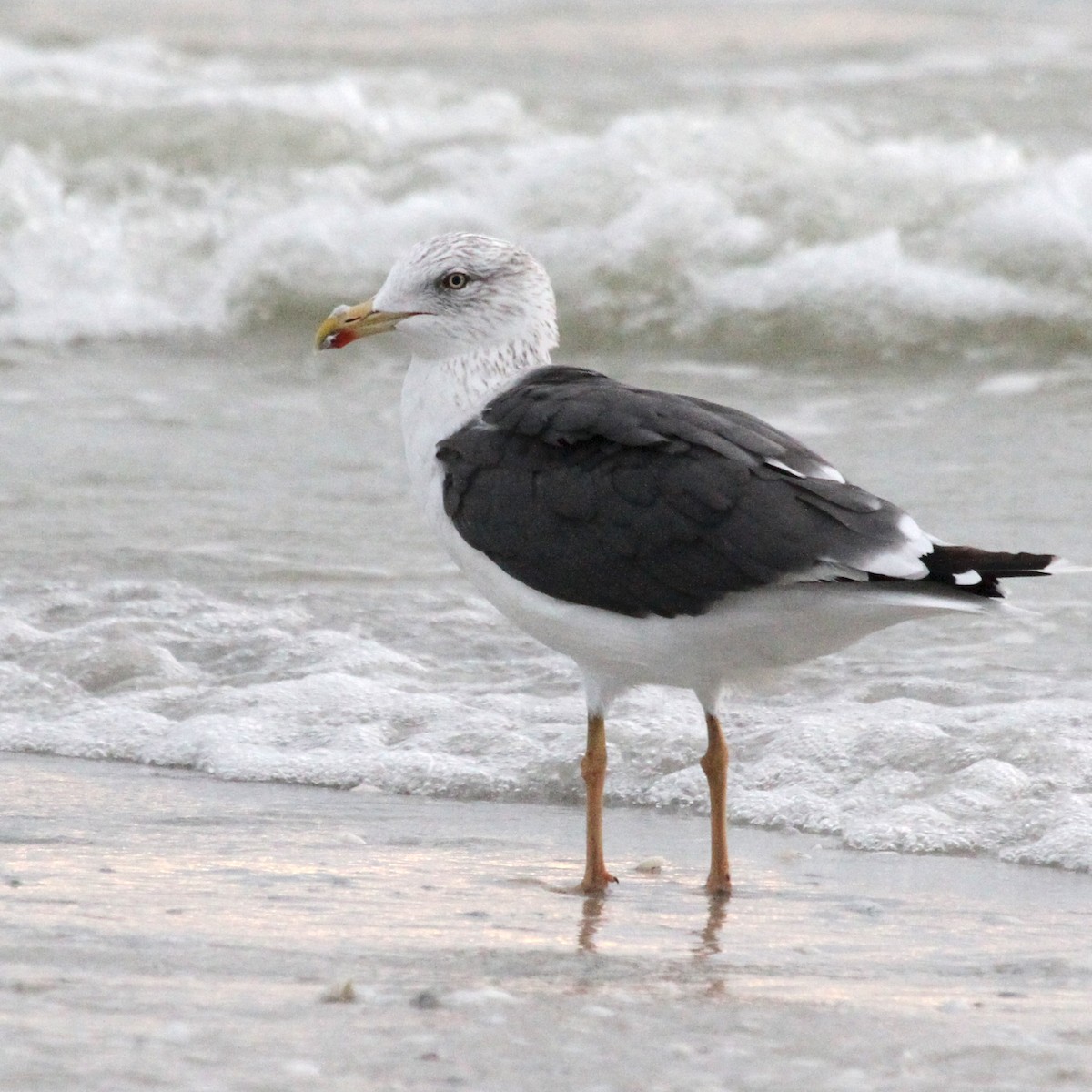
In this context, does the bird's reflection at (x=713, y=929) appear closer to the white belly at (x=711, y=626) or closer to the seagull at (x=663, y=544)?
the seagull at (x=663, y=544)

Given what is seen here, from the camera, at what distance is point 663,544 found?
14.1 ft

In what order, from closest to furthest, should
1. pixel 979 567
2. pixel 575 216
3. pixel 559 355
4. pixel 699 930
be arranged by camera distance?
pixel 979 567, pixel 699 930, pixel 559 355, pixel 575 216

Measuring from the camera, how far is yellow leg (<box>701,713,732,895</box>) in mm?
4414

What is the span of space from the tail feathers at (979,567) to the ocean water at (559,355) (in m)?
0.26

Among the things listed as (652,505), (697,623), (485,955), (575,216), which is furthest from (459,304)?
(575,216)

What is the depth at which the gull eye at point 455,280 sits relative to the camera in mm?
5051

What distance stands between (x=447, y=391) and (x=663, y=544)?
0.82 m

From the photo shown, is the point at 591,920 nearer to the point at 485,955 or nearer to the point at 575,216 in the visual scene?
the point at 485,955

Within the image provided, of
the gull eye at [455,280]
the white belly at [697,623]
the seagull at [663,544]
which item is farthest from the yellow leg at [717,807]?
the gull eye at [455,280]

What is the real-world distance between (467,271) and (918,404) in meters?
4.94

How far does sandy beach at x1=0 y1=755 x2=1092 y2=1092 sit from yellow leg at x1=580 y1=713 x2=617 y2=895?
0.05 m

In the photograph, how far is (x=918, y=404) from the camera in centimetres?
962

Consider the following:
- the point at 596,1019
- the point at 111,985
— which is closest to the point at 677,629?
the point at 596,1019

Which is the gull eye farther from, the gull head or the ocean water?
the ocean water
